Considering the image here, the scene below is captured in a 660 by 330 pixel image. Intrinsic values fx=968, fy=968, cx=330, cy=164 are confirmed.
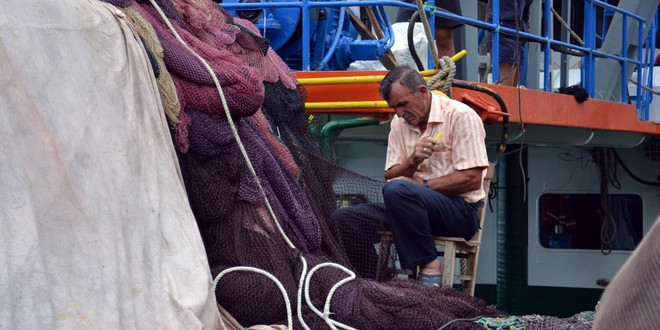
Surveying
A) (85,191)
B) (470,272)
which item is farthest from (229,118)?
(470,272)

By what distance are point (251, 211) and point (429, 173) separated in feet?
5.46

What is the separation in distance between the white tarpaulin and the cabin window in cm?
753

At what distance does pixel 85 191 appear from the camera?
2980 millimetres

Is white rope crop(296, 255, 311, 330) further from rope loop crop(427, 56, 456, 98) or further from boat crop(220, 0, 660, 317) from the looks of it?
boat crop(220, 0, 660, 317)

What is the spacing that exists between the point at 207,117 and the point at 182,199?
57 cm

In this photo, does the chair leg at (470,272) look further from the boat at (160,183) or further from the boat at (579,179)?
the boat at (579,179)

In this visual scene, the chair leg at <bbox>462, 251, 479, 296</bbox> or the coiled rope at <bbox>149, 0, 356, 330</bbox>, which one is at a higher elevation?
the coiled rope at <bbox>149, 0, 356, 330</bbox>

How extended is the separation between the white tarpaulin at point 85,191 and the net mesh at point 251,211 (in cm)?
36

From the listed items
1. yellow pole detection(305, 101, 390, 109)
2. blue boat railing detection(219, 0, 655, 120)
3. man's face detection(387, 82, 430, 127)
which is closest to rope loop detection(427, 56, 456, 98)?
yellow pole detection(305, 101, 390, 109)

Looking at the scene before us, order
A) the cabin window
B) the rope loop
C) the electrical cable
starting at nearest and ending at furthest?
1. the rope loop
2. the electrical cable
3. the cabin window

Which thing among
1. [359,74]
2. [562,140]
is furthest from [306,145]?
[562,140]

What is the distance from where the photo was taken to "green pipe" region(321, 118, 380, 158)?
6.16 metres

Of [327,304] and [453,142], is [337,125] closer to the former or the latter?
[453,142]

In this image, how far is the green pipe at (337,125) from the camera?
6.16 meters
